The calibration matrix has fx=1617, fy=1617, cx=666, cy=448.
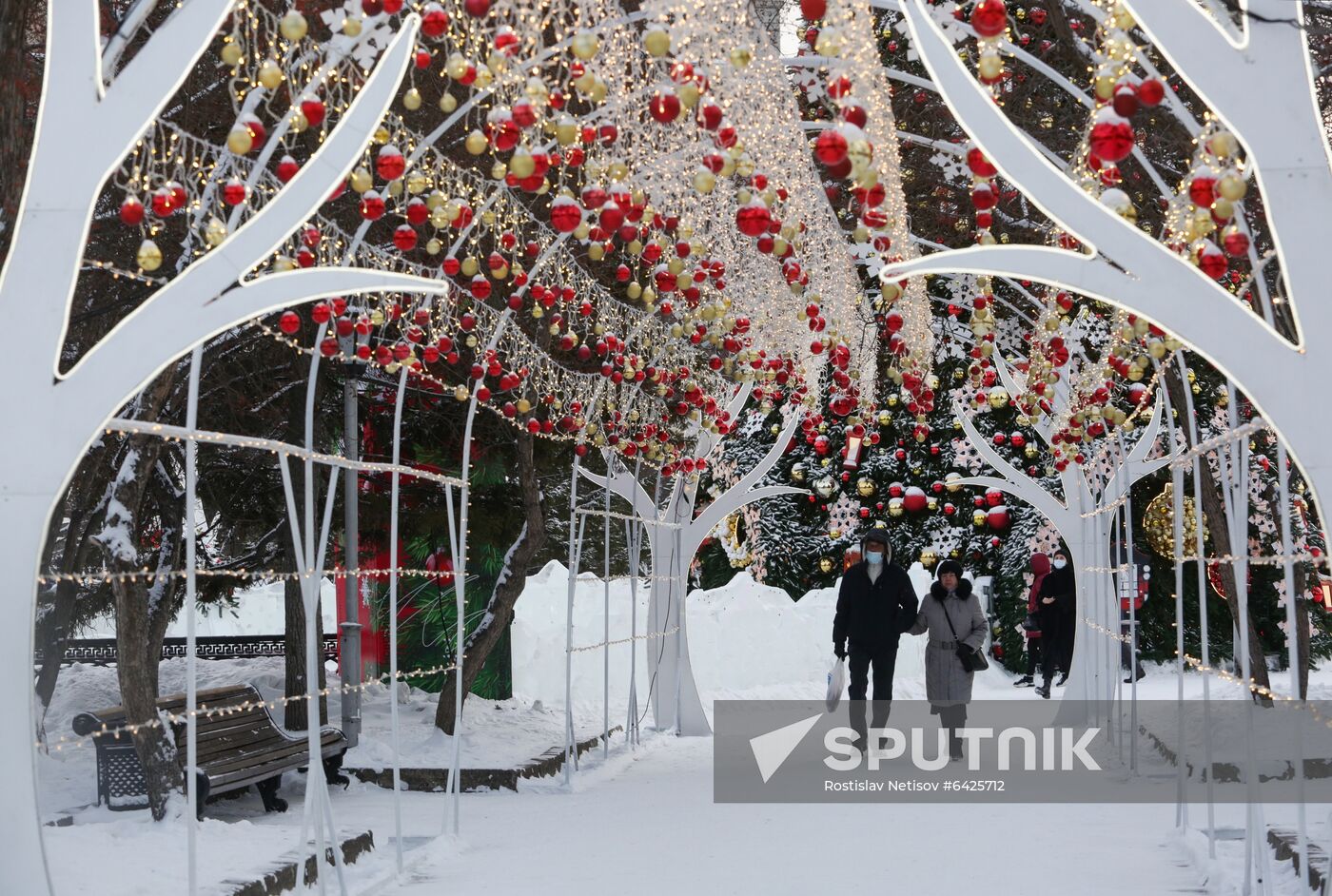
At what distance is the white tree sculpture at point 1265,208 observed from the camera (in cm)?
468

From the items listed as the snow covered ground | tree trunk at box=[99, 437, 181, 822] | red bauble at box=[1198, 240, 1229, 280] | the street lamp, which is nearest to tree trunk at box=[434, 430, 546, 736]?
the snow covered ground

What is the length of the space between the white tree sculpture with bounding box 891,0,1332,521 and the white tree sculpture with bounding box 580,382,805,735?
416 inches

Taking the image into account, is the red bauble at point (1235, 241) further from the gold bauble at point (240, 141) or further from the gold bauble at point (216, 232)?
the gold bauble at point (216, 232)

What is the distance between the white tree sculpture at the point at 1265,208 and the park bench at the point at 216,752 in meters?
5.94

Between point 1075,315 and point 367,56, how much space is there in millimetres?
10450

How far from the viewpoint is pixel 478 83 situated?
507 cm

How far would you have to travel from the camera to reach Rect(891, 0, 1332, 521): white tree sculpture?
4.68 m

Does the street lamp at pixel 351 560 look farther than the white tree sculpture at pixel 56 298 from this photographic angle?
Yes

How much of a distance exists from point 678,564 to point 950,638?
4.54m

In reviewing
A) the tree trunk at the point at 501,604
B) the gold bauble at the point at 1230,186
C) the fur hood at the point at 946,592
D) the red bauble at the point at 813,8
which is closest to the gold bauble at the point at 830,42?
the red bauble at the point at 813,8

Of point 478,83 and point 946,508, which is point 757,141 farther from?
point 946,508

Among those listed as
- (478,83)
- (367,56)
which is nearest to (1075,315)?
(367,56)

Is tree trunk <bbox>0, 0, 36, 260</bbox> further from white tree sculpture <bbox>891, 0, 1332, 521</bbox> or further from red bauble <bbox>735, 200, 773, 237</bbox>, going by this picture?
white tree sculpture <bbox>891, 0, 1332, 521</bbox>

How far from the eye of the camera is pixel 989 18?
4.41 metres
